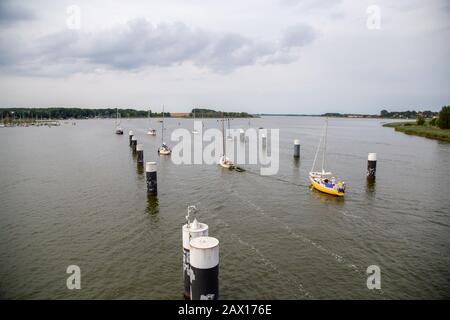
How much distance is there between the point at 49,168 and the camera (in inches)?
2233

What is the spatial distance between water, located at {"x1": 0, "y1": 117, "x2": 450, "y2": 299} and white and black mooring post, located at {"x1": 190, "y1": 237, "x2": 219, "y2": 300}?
14.6 ft

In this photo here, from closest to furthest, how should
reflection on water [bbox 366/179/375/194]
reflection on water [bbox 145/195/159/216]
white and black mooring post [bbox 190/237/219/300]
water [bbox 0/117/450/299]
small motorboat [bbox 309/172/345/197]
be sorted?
white and black mooring post [bbox 190/237/219/300] → water [bbox 0/117/450/299] → reflection on water [bbox 145/195/159/216] → small motorboat [bbox 309/172/345/197] → reflection on water [bbox 366/179/375/194]

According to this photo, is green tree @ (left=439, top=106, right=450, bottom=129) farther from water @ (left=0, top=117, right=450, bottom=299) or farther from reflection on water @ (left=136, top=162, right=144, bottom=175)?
reflection on water @ (left=136, top=162, right=144, bottom=175)

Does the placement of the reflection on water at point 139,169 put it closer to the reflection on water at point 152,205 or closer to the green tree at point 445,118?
the reflection on water at point 152,205

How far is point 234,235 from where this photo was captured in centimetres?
2641

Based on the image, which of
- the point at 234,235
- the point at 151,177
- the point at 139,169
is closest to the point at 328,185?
the point at 234,235

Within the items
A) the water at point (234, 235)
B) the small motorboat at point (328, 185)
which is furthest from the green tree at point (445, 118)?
the small motorboat at point (328, 185)

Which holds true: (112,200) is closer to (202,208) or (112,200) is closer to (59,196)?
(59,196)

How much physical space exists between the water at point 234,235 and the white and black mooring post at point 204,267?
4.46 m

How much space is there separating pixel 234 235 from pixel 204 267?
13.2m

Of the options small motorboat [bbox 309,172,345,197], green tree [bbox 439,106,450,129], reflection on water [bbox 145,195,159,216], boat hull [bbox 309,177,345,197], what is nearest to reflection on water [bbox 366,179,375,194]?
small motorboat [bbox 309,172,345,197]

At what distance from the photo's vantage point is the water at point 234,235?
18969 mm

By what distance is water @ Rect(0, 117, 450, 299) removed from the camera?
19.0m
